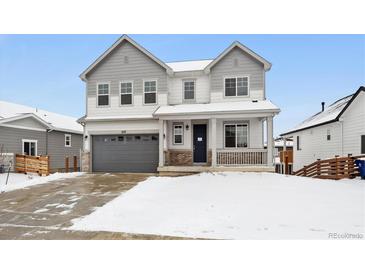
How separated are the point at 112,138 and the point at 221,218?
1017 cm

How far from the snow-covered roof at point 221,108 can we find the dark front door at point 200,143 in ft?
4.60

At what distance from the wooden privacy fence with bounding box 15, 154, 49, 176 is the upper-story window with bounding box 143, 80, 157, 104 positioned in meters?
6.94

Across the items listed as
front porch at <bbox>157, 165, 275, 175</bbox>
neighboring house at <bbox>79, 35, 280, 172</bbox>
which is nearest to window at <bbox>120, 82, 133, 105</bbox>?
neighboring house at <bbox>79, 35, 280, 172</bbox>

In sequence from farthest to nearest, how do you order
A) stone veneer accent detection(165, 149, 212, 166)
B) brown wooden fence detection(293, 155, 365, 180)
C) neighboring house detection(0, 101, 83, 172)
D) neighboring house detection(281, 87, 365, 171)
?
neighboring house detection(0, 101, 83, 172) < stone veneer accent detection(165, 149, 212, 166) < neighboring house detection(281, 87, 365, 171) < brown wooden fence detection(293, 155, 365, 180)

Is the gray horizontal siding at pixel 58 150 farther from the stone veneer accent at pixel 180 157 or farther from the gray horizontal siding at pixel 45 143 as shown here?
the stone veneer accent at pixel 180 157

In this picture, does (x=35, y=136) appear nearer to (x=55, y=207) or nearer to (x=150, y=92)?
(x=150, y=92)

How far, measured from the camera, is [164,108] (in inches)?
511

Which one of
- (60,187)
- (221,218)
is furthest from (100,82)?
(221,218)

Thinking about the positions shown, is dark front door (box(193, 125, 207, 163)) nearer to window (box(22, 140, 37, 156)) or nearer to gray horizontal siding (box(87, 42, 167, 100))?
gray horizontal siding (box(87, 42, 167, 100))

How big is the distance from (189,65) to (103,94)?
230 inches

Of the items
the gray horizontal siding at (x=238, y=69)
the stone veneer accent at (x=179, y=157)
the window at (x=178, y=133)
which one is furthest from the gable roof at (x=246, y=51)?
the stone veneer accent at (x=179, y=157)

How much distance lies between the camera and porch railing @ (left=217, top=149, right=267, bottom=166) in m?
12.0

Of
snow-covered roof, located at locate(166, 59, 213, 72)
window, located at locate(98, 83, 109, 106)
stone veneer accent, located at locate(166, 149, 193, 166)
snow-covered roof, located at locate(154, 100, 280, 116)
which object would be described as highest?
snow-covered roof, located at locate(166, 59, 213, 72)

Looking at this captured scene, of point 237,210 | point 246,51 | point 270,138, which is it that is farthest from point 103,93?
point 237,210
